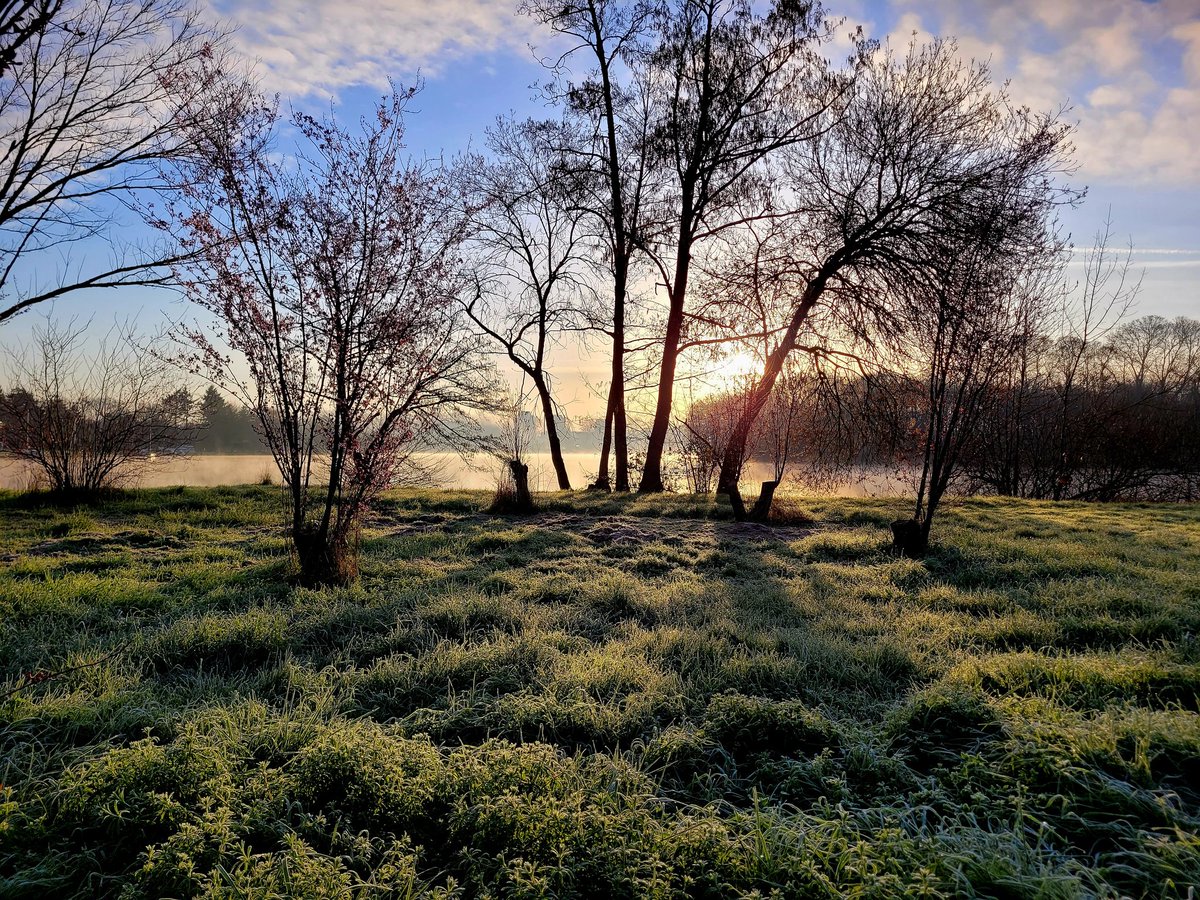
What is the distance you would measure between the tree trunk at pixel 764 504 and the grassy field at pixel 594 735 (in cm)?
379

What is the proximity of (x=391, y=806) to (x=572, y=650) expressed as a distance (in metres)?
1.81

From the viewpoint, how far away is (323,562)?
5738 millimetres

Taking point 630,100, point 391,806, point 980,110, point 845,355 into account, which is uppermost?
point 630,100

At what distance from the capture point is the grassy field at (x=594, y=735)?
1.90 m

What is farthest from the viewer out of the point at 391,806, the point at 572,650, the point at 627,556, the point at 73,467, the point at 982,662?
the point at 73,467

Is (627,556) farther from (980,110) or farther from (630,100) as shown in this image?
(630,100)

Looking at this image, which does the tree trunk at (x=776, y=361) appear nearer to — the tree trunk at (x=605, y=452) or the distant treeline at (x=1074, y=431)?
the distant treeline at (x=1074, y=431)

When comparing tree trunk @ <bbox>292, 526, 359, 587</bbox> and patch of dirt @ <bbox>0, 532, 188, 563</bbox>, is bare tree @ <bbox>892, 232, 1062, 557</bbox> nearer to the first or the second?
tree trunk @ <bbox>292, 526, 359, 587</bbox>

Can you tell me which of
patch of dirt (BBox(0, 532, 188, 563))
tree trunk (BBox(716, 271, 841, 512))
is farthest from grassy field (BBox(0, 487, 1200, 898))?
tree trunk (BBox(716, 271, 841, 512))

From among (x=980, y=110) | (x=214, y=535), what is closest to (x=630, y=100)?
(x=980, y=110)

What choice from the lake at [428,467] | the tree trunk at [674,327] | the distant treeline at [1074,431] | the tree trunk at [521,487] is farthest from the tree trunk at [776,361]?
the tree trunk at [521,487]

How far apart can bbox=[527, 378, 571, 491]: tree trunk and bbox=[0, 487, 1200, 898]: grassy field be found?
473 inches

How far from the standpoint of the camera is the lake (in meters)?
11.2

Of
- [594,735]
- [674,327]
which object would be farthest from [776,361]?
[594,735]
